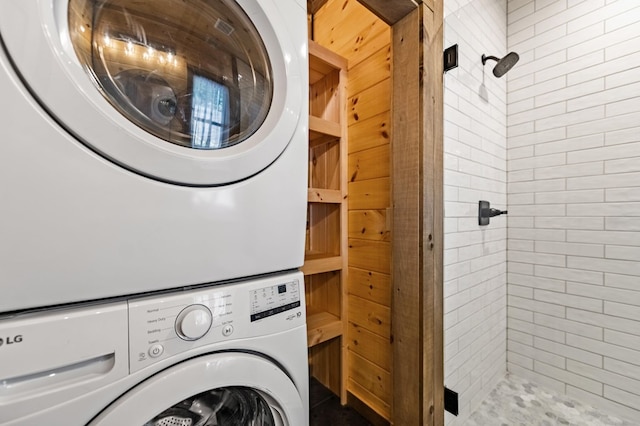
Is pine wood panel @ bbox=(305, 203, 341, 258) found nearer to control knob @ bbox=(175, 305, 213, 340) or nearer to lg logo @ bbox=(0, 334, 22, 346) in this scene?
control knob @ bbox=(175, 305, 213, 340)

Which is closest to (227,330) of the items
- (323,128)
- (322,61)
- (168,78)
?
(168,78)

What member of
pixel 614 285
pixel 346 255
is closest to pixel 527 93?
pixel 614 285

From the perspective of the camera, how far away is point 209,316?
528 millimetres

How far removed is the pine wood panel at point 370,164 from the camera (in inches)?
46.6

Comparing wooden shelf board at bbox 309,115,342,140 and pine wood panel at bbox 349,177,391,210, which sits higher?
wooden shelf board at bbox 309,115,342,140

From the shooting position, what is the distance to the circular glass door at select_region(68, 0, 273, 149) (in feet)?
1.58

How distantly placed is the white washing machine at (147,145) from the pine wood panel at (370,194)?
58 centimetres

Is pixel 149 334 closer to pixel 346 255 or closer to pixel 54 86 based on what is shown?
pixel 54 86

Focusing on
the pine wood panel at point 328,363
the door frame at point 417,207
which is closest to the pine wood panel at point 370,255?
the door frame at point 417,207

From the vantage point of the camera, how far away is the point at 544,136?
156cm

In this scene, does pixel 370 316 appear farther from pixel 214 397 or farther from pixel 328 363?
pixel 214 397

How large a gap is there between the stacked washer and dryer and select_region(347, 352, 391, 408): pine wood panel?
67cm

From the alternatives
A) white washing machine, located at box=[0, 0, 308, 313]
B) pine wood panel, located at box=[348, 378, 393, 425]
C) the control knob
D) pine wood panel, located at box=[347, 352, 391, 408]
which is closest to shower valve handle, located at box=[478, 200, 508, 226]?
pine wood panel, located at box=[347, 352, 391, 408]

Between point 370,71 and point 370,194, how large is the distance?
585 mm
